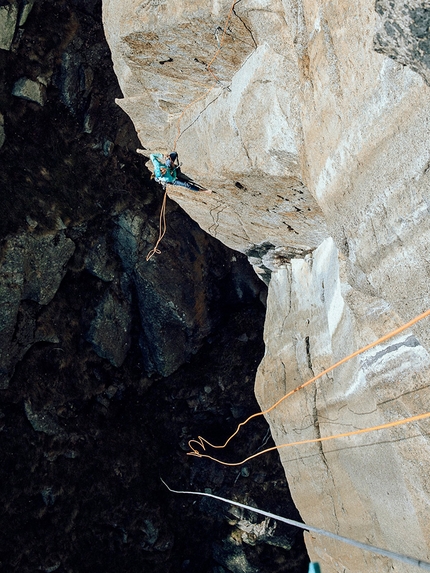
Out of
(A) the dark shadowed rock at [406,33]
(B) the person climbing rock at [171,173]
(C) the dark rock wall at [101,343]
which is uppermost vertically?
(A) the dark shadowed rock at [406,33]

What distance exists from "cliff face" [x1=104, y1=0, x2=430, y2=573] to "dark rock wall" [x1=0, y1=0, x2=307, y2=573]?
358 centimetres

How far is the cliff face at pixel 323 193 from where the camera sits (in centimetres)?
383

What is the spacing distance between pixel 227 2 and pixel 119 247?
7328mm

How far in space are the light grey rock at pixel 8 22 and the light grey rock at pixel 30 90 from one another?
0.70 m

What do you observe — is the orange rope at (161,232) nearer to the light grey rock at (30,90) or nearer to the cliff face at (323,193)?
the cliff face at (323,193)

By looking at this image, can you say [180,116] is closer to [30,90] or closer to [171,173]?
[171,173]

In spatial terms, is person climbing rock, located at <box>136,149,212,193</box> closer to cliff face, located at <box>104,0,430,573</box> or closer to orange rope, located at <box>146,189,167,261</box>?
cliff face, located at <box>104,0,430,573</box>

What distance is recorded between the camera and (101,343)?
12.2 m

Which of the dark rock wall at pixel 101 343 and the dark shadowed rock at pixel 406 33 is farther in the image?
the dark rock wall at pixel 101 343

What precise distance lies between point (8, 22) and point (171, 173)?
581 centimetres

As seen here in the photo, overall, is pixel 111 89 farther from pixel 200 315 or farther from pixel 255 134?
pixel 255 134

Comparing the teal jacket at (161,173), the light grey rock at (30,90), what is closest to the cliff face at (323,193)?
the teal jacket at (161,173)

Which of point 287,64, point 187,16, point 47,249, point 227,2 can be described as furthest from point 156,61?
point 47,249

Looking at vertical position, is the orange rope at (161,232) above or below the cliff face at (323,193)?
below
